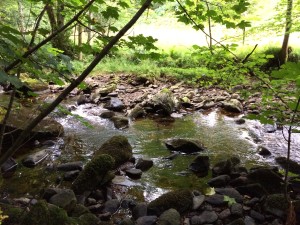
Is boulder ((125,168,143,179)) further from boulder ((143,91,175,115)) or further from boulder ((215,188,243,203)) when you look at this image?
boulder ((143,91,175,115))

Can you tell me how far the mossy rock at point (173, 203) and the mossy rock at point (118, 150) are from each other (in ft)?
5.87

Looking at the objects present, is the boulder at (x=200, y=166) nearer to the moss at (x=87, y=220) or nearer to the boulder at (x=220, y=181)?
the boulder at (x=220, y=181)

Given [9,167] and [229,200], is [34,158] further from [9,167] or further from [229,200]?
[229,200]

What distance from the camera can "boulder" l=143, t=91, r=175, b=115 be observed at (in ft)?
30.8

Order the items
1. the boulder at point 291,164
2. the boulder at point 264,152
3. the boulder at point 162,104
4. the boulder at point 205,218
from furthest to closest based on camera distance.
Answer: the boulder at point 162,104
the boulder at point 264,152
the boulder at point 291,164
the boulder at point 205,218

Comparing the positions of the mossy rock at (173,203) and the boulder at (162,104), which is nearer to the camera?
the mossy rock at (173,203)

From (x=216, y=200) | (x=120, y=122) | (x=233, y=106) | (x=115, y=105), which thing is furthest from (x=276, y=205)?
(x=115, y=105)

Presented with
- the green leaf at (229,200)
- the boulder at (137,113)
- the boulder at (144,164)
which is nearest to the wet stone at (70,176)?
the boulder at (144,164)

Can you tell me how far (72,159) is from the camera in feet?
19.9

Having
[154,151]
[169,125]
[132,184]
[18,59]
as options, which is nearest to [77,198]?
[132,184]

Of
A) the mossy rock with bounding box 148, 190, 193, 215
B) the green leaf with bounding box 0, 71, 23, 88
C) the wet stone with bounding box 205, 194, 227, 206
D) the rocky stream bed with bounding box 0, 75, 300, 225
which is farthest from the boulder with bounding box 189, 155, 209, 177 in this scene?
the green leaf with bounding box 0, 71, 23, 88

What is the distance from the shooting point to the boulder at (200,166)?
5454 mm

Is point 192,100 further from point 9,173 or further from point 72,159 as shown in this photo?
point 9,173

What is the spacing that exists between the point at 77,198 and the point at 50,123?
3.65 meters
